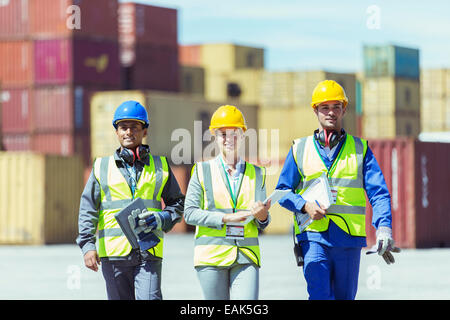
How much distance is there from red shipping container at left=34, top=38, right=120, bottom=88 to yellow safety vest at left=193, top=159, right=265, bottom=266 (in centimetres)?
3445

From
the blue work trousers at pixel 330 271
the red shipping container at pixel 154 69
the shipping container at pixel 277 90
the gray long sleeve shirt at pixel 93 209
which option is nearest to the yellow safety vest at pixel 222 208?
the gray long sleeve shirt at pixel 93 209

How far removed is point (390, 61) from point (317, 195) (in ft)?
148

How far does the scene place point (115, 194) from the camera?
22.4 ft

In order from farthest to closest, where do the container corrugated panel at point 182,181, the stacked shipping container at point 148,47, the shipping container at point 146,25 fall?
the shipping container at point 146,25
the stacked shipping container at point 148,47
the container corrugated panel at point 182,181

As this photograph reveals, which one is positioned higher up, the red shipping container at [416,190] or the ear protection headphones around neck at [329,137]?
the ear protection headphones around neck at [329,137]

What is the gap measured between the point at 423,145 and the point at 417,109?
27.8m

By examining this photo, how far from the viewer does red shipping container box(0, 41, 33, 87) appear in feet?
134

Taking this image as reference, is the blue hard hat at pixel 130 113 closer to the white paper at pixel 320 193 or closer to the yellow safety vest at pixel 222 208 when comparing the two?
the yellow safety vest at pixel 222 208

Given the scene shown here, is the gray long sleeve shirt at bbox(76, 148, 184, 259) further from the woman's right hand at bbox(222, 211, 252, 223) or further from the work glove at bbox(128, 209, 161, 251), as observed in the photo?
the woman's right hand at bbox(222, 211, 252, 223)

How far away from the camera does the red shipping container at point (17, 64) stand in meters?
→ 40.9

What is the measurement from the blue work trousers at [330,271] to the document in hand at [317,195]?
0.48ft

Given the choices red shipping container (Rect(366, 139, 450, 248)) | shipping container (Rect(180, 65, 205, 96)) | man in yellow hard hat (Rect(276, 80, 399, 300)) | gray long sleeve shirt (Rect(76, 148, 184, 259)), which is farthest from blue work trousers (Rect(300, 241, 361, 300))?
shipping container (Rect(180, 65, 205, 96))
